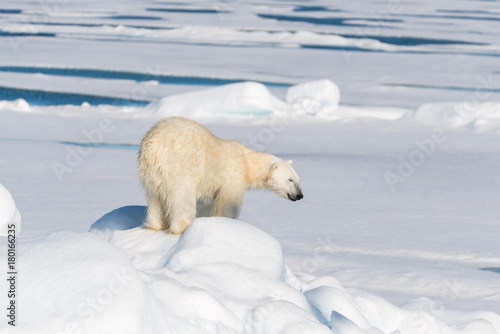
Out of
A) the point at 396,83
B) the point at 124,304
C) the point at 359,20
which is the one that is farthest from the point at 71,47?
the point at 124,304

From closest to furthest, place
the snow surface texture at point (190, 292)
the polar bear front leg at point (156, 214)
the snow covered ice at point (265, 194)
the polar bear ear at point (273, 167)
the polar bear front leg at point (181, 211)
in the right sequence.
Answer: the snow surface texture at point (190, 292), the snow covered ice at point (265, 194), the polar bear front leg at point (181, 211), the polar bear front leg at point (156, 214), the polar bear ear at point (273, 167)

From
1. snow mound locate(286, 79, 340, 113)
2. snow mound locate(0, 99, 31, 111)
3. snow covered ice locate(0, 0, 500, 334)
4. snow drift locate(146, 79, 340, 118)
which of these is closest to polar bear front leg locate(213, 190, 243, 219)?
snow covered ice locate(0, 0, 500, 334)

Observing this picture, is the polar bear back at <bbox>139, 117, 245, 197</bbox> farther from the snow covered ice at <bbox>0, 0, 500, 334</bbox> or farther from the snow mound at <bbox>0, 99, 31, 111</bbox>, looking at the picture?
the snow mound at <bbox>0, 99, 31, 111</bbox>

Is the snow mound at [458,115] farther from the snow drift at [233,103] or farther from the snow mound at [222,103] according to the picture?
the snow mound at [222,103]

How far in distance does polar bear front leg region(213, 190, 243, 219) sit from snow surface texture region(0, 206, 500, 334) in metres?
0.39

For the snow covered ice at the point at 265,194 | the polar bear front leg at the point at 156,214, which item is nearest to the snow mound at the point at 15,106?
the snow covered ice at the point at 265,194

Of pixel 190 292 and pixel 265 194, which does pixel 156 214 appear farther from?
pixel 265 194

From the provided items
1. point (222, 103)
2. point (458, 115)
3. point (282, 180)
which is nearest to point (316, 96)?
point (222, 103)

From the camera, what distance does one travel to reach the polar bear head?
3.97 m

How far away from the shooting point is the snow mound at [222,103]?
11.0 meters

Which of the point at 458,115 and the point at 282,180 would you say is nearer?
the point at 282,180

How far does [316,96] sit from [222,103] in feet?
4.65

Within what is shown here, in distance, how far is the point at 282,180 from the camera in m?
3.99

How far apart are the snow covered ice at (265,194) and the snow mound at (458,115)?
28 millimetres
